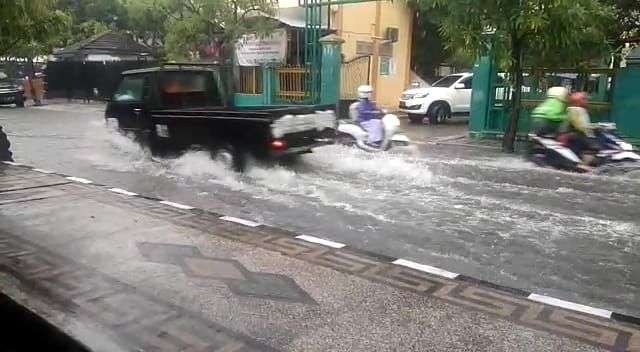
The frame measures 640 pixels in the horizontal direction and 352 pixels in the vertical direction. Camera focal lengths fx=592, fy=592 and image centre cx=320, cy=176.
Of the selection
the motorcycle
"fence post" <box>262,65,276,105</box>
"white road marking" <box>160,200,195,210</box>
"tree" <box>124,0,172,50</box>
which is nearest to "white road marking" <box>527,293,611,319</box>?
"white road marking" <box>160,200,195,210</box>

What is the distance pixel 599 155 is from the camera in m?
10.0

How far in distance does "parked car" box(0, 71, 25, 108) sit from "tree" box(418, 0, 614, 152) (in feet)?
64.1

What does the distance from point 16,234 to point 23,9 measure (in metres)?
2.14

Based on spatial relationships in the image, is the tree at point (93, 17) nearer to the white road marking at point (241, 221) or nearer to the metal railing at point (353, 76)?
the metal railing at point (353, 76)

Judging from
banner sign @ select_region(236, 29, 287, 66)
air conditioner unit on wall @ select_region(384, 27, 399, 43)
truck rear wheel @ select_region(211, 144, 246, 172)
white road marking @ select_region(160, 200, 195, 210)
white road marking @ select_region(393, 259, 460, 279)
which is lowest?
white road marking @ select_region(160, 200, 195, 210)

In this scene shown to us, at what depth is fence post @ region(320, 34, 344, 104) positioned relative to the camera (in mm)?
18141

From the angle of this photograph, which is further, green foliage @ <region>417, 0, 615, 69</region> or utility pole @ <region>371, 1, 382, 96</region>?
utility pole @ <region>371, 1, 382, 96</region>

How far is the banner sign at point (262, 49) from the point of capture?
20.3 meters

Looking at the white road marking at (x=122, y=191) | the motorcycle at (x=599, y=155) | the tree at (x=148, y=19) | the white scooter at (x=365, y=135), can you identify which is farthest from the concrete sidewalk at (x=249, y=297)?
the tree at (x=148, y=19)

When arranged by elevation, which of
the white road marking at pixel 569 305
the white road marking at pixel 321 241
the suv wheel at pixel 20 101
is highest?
the white road marking at pixel 569 305

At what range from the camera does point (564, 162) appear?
1005 cm

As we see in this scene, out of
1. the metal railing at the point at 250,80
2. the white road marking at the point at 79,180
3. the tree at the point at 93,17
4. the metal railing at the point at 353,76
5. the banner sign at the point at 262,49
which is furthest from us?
the tree at the point at 93,17

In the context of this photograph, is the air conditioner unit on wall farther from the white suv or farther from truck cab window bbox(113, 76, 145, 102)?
truck cab window bbox(113, 76, 145, 102)

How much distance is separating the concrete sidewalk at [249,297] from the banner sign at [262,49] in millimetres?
14978
